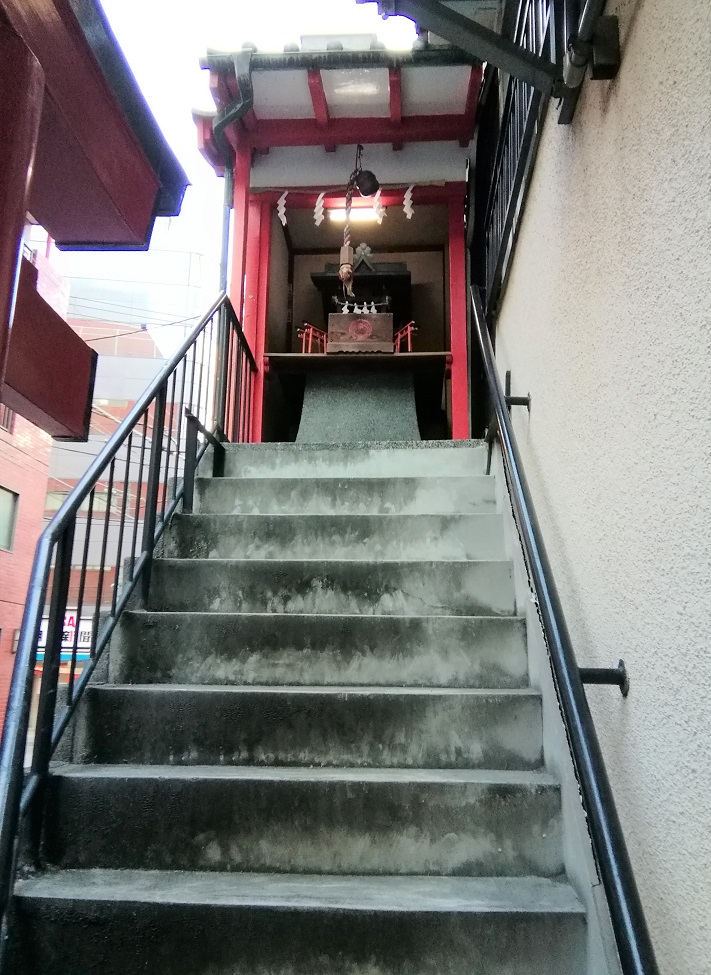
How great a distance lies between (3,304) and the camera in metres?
1.14

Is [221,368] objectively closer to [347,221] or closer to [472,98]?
[347,221]

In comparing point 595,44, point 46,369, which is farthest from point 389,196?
point 46,369

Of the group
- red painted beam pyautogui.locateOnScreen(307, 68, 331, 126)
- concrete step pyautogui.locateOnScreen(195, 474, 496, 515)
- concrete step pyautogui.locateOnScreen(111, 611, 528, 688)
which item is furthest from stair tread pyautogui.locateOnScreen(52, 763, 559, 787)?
red painted beam pyautogui.locateOnScreen(307, 68, 331, 126)

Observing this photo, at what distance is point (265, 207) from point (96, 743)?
15.9 ft

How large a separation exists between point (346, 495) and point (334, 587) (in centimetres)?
66

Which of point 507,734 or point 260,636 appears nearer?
point 507,734

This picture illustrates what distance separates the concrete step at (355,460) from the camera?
130 inches

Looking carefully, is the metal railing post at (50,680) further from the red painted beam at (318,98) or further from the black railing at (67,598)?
the red painted beam at (318,98)

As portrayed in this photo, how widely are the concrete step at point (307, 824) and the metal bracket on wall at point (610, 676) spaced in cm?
52

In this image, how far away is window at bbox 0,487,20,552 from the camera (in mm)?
11548

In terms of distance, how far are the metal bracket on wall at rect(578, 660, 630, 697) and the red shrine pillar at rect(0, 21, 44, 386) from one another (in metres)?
1.25

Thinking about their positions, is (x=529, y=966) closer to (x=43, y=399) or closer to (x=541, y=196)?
(x=43, y=399)

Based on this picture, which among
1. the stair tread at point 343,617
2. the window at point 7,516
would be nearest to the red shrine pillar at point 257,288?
the stair tread at point 343,617

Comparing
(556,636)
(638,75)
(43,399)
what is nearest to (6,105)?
(43,399)
